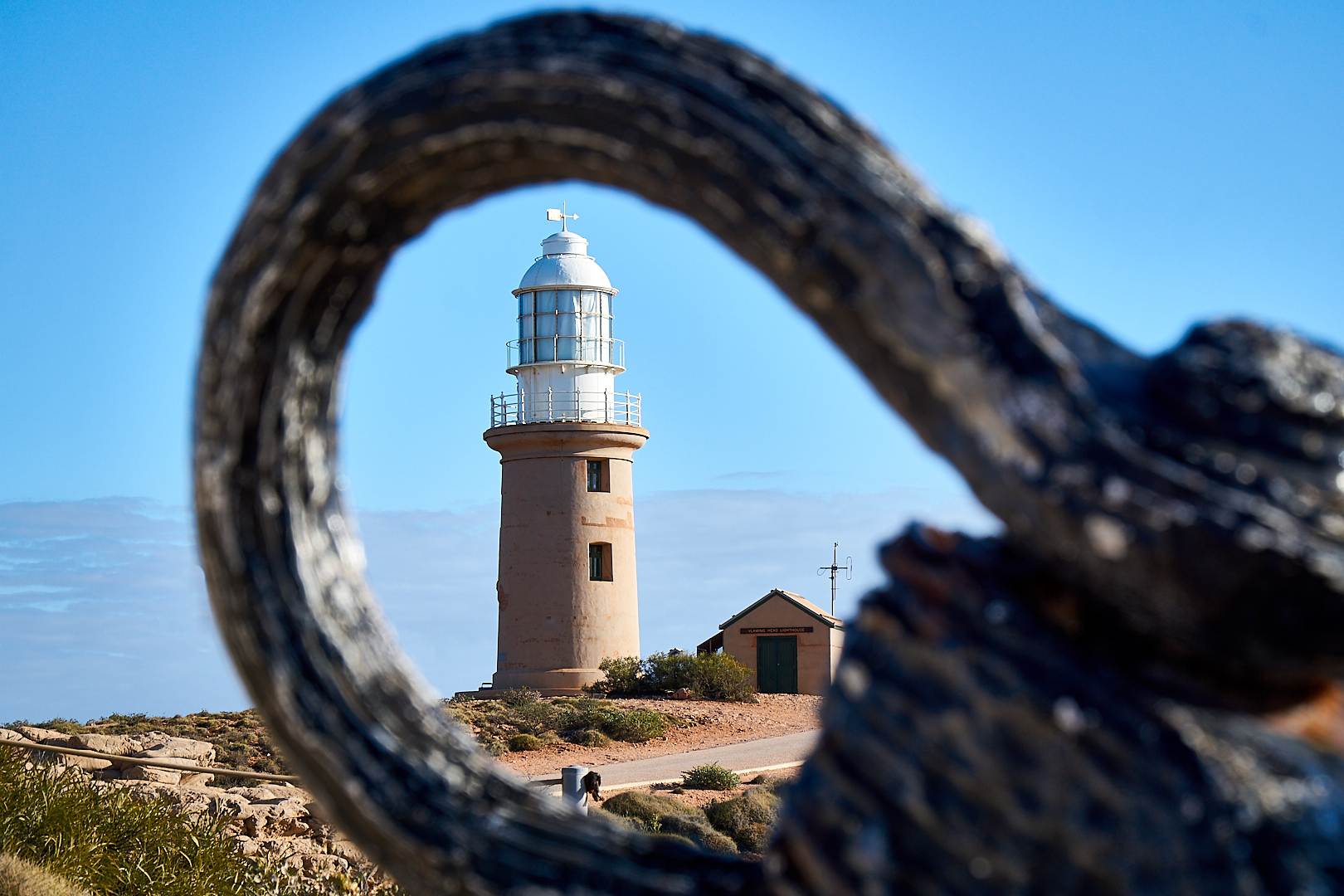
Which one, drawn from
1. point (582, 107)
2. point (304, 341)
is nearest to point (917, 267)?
point (582, 107)

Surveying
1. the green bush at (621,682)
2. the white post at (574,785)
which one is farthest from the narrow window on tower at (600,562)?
the white post at (574,785)

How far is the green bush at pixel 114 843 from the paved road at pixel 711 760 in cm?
640

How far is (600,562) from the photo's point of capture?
959 inches

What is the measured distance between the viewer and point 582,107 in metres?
1.36

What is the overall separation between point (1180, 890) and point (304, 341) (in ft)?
4.22

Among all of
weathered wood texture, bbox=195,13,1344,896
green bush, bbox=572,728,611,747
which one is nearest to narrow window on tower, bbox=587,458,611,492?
green bush, bbox=572,728,611,747

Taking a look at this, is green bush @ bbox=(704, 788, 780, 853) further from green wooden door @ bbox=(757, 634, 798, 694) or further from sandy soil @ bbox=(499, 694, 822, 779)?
green wooden door @ bbox=(757, 634, 798, 694)

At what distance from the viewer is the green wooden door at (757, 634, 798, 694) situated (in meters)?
26.3

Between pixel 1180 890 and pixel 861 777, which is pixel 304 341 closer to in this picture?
pixel 861 777

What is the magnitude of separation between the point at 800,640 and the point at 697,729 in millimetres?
6749

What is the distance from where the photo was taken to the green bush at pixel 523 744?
17438 millimetres

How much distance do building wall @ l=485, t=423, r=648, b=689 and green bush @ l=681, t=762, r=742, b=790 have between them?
1036cm

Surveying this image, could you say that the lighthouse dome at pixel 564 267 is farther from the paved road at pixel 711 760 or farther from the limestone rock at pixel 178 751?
the limestone rock at pixel 178 751

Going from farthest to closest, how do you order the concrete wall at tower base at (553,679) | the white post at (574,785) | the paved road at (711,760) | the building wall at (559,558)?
the building wall at (559,558) → the concrete wall at tower base at (553,679) → the paved road at (711,760) → the white post at (574,785)
